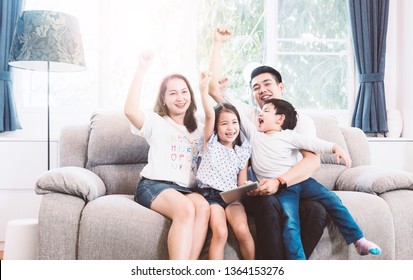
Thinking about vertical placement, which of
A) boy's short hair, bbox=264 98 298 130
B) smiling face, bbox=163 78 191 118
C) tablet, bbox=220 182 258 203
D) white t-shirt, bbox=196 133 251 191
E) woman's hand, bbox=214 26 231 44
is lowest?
tablet, bbox=220 182 258 203

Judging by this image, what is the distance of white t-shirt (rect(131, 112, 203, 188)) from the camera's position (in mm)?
1848

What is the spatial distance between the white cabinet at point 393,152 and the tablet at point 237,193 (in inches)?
61.9

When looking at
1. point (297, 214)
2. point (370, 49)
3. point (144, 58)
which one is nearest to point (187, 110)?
point (144, 58)

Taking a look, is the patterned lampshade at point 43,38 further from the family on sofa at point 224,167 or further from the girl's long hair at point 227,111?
the girl's long hair at point 227,111

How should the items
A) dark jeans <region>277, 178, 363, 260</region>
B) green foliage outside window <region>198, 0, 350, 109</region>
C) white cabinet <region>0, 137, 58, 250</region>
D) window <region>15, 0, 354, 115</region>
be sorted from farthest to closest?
green foliage outside window <region>198, 0, 350, 109</region> < window <region>15, 0, 354, 115</region> < white cabinet <region>0, 137, 58, 250</region> < dark jeans <region>277, 178, 363, 260</region>

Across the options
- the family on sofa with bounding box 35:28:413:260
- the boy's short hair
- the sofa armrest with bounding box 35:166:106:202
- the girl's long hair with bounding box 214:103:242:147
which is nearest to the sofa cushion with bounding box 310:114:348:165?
the family on sofa with bounding box 35:28:413:260

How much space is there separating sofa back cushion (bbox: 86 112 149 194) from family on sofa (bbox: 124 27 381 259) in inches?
11.4

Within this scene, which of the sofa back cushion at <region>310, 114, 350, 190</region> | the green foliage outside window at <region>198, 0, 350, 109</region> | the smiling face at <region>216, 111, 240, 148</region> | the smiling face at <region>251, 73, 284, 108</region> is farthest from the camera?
the green foliage outside window at <region>198, 0, 350, 109</region>

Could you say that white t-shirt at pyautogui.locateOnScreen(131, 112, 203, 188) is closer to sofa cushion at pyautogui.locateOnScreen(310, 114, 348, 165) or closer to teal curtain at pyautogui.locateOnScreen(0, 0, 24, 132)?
sofa cushion at pyautogui.locateOnScreen(310, 114, 348, 165)

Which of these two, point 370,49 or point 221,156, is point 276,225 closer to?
point 221,156

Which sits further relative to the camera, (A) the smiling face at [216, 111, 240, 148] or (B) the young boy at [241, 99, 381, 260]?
(A) the smiling face at [216, 111, 240, 148]
